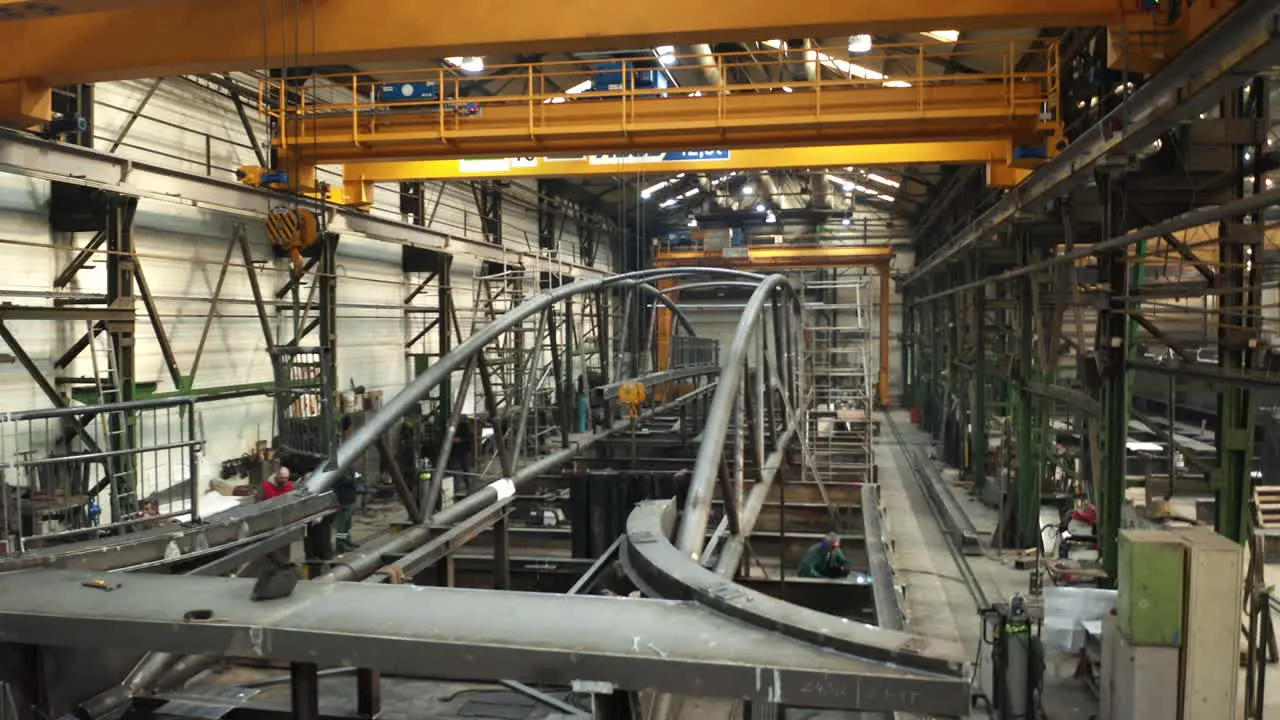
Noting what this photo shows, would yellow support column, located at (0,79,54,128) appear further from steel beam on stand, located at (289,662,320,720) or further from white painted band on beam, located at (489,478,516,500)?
steel beam on stand, located at (289,662,320,720)

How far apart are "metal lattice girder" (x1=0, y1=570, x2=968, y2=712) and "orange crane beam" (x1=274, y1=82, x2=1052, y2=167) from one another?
26.8ft

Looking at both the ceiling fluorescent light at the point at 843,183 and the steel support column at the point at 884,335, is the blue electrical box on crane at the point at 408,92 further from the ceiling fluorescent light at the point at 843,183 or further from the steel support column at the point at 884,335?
the steel support column at the point at 884,335

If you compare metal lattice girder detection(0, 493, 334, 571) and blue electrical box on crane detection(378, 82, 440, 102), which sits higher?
blue electrical box on crane detection(378, 82, 440, 102)

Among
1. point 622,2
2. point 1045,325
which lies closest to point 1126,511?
point 1045,325

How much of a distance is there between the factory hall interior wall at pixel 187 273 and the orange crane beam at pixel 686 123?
1.46 m

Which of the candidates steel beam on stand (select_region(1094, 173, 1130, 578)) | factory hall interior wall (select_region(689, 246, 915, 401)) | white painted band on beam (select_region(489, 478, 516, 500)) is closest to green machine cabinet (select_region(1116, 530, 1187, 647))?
steel beam on stand (select_region(1094, 173, 1130, 578))

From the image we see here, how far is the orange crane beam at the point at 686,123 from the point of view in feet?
33.4

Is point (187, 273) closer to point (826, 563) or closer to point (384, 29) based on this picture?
point (384, 29)

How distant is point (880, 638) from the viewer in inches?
87.4

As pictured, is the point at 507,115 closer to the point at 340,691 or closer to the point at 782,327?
the point at 782,327

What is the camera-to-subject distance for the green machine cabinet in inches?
236

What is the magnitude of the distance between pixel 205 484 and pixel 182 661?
29.9 ft


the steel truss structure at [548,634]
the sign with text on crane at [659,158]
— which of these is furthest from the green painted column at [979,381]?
the steel truss structure at [548,634]

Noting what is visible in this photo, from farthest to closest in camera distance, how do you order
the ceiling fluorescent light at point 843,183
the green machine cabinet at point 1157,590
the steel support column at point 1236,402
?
the ceiling fluorescent light at point 843,183 < the steel support column at point 1236,402 < the green machine cabinet at point 1157,590
